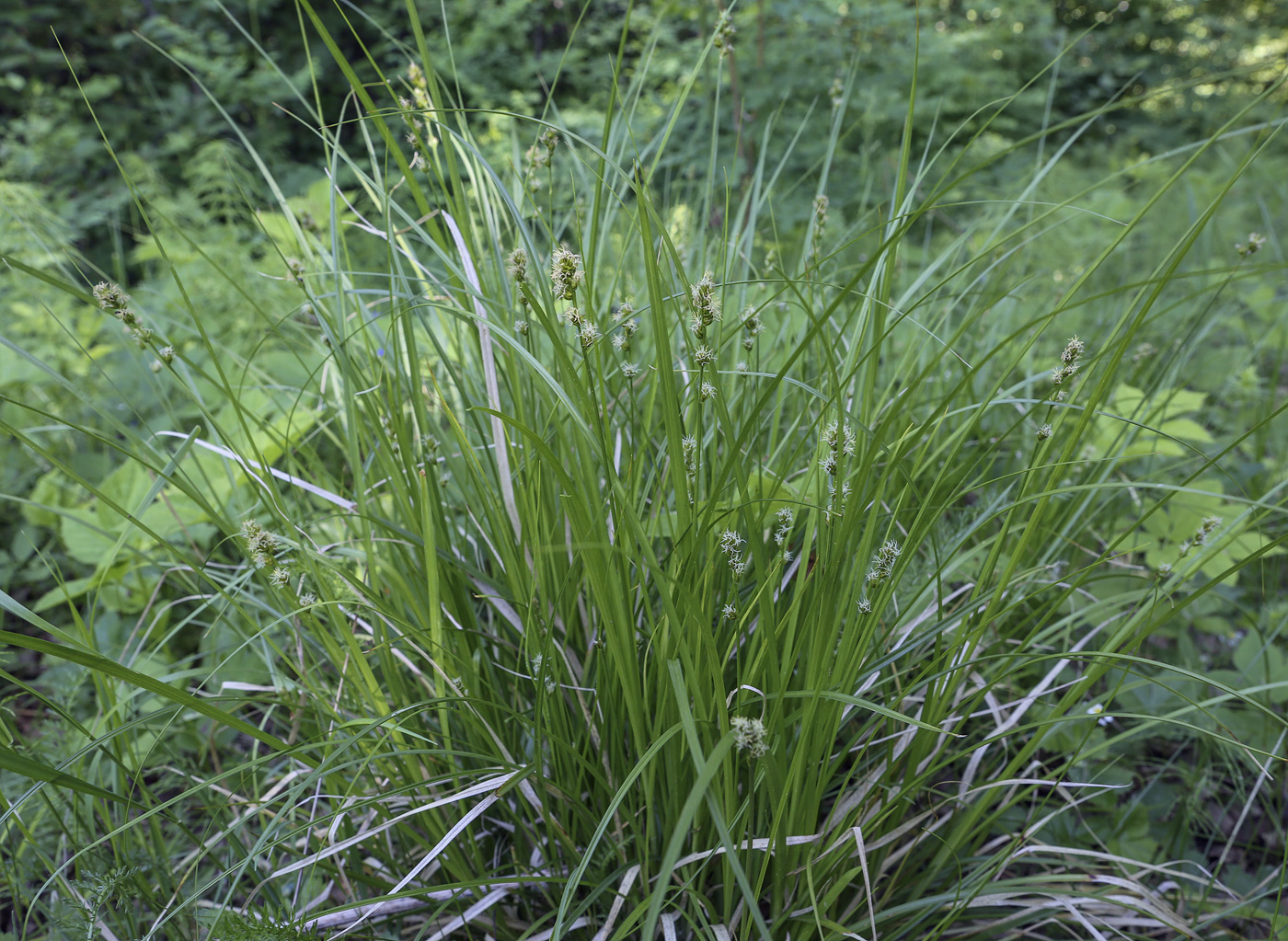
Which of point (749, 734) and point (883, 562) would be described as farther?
point (883, 562)

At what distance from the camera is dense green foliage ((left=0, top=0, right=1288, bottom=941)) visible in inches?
30.1

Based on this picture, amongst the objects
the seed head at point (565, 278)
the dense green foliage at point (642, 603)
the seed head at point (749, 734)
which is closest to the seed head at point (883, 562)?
the dense green foliage at point (642, 603)

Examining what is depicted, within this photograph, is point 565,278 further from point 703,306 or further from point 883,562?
point 883,562

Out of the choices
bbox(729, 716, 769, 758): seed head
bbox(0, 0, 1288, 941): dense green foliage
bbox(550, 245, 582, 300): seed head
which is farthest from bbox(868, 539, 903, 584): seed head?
bbox(550, 245, 582, 300): seed head

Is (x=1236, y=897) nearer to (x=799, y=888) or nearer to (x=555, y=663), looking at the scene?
(x=799, y=888)

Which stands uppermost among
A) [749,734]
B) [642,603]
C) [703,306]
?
[703,306]

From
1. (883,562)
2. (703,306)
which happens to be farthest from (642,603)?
(703,306)

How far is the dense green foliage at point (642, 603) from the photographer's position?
764 millimetres

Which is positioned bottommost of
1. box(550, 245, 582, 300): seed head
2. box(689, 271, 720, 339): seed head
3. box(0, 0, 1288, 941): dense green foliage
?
box(0, 0, 1288, 941): dense green foliage

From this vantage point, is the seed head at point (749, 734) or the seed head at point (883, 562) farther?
the seed head at point (883, 562)

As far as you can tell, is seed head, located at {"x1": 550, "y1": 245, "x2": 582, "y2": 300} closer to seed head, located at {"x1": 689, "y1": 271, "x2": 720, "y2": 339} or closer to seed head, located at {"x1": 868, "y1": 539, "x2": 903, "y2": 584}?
seed head, located at {"x1": 689, "y1": 271, "x2": 720, "y2": 339}

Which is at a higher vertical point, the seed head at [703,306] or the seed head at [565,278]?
the seed head at [565,278]

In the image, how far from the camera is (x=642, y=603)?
0.93m

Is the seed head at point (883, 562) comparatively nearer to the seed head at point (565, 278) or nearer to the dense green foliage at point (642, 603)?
the dense green foliage at point (642, 603)
